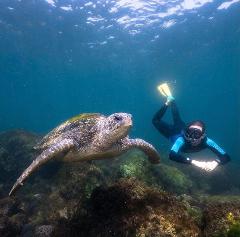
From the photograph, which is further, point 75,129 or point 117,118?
point 75,129

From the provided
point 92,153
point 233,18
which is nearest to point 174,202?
point 92,153

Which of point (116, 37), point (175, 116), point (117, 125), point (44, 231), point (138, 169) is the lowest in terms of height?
point (44, 231)

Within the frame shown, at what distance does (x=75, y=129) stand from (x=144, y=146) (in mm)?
2020

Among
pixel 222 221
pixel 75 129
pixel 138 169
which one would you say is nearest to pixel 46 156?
pixel 75 129

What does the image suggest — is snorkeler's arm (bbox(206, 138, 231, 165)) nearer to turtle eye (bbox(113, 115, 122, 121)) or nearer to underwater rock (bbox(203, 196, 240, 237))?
turtle eye (bbox(113, 115, 122, 121))

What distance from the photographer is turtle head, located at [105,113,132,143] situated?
644 centimetres


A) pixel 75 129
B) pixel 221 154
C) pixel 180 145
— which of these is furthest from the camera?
pixel 221 154

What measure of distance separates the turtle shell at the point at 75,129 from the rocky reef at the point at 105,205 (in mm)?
1021

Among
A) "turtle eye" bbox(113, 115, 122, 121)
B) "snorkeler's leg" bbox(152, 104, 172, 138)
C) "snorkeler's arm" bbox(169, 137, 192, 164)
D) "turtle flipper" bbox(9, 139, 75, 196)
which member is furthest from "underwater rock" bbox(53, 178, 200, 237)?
"snorkeler's leg" bbox(152, 104, 172, 138)

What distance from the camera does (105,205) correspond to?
174 inches

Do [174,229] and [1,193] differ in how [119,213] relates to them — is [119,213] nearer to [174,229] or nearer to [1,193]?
[174,229]

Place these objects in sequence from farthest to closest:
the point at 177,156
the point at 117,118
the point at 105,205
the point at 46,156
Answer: the point at 177,156
the point at 46,156
the point at 117,118
the point at 105,205

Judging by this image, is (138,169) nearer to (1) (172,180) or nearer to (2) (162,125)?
(1) (172,180)

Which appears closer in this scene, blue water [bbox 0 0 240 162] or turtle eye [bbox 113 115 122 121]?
turtle eye [bbox 113 115 122 121]
